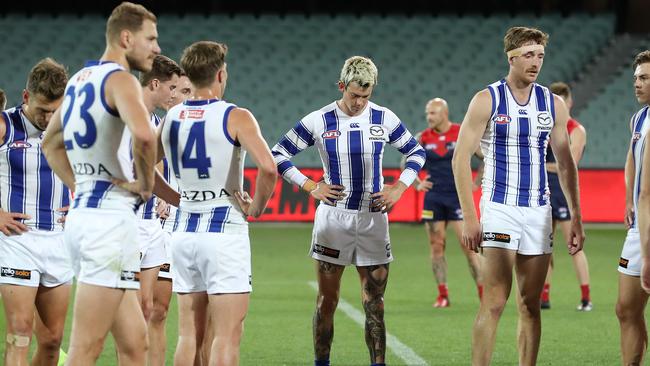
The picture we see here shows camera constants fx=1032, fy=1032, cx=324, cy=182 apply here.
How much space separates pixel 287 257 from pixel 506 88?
961cm

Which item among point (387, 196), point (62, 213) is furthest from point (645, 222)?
point (62, 213)

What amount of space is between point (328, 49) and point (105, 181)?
2259 centimetres

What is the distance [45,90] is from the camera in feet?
19.4

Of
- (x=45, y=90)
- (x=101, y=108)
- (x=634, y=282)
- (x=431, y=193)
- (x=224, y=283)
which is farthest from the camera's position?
(x=431, y=193)

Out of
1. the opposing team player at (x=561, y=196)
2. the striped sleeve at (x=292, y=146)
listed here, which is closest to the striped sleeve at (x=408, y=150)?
the striped sleeve at (x=292, y=146)

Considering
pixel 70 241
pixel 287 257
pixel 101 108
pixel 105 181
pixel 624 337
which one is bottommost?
pixel 287 257

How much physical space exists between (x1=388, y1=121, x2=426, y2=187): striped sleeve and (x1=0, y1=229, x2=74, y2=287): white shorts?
2561mm

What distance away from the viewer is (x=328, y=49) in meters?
27.3

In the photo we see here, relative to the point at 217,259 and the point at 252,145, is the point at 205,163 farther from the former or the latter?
the point at 217,259

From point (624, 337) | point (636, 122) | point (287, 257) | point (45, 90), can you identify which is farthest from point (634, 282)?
point (287, 257)

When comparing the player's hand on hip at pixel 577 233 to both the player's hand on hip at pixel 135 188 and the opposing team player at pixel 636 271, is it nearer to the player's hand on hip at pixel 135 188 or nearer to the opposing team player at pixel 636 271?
the opposing team player at pixel 636 271

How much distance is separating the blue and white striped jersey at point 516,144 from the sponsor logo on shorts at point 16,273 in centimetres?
296

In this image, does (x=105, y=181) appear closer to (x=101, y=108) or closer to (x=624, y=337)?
(x=101, y=108)

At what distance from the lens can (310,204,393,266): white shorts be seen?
24.4 ft
